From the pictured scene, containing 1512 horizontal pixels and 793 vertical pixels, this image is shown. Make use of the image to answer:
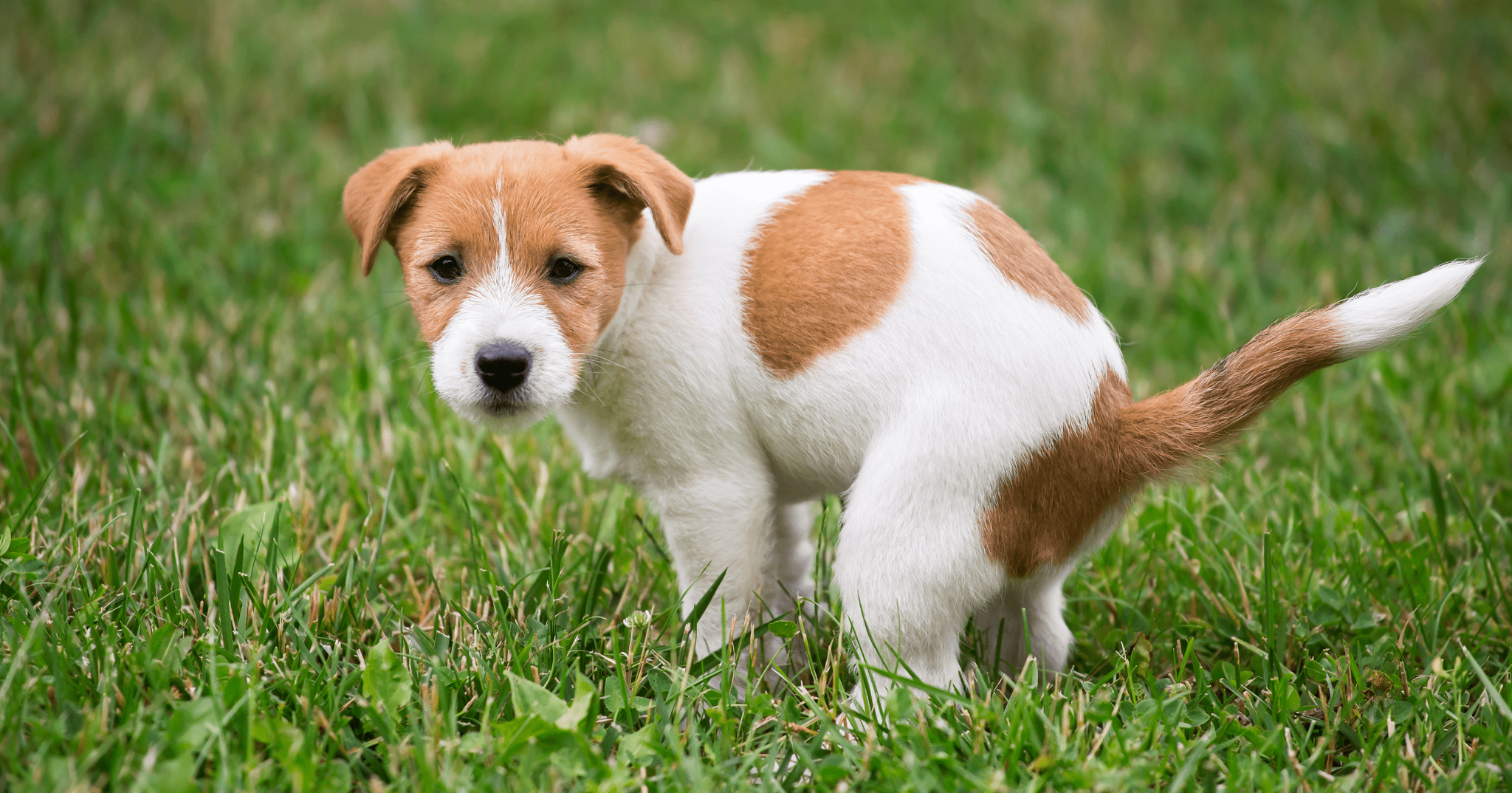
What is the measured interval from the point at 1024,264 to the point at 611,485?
5.83 feet

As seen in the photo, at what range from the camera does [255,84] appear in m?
6.68

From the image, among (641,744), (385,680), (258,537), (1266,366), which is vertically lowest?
(641,744)

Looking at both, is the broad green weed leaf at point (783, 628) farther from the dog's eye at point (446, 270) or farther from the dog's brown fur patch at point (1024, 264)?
the dog's eye at point (446, 270)

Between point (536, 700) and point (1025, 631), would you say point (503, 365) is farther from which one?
point (1025, 631)

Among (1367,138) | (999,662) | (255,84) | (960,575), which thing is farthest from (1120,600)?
(255,84)

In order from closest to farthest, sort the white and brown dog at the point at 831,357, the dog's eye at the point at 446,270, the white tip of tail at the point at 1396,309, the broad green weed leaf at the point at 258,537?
the white tip of tail at the point at 1396,309
the white and brown dog at the point at 831,357
the dog's eye at the point at 446,270
the broad green weed leaf at the point at 258,537

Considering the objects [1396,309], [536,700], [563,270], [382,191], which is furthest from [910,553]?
[382,191]

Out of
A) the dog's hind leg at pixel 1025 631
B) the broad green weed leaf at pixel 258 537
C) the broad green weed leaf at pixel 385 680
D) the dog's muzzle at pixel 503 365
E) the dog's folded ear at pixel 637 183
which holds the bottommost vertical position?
the dog's hind leg at pixel 1025 631

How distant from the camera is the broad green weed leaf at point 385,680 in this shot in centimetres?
255

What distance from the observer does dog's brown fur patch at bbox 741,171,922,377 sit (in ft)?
8.50

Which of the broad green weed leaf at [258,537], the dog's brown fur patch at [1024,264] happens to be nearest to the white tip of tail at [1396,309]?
the dog's brown fur patch at [1024,264]

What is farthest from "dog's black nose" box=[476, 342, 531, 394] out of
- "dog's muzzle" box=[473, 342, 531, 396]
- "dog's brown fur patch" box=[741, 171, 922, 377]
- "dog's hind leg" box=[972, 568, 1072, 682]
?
"dog's hind leg" box=[972, 568, 1072, 682]

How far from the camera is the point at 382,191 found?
8.66 feet

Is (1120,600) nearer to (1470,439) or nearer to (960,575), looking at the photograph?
(960,575)
